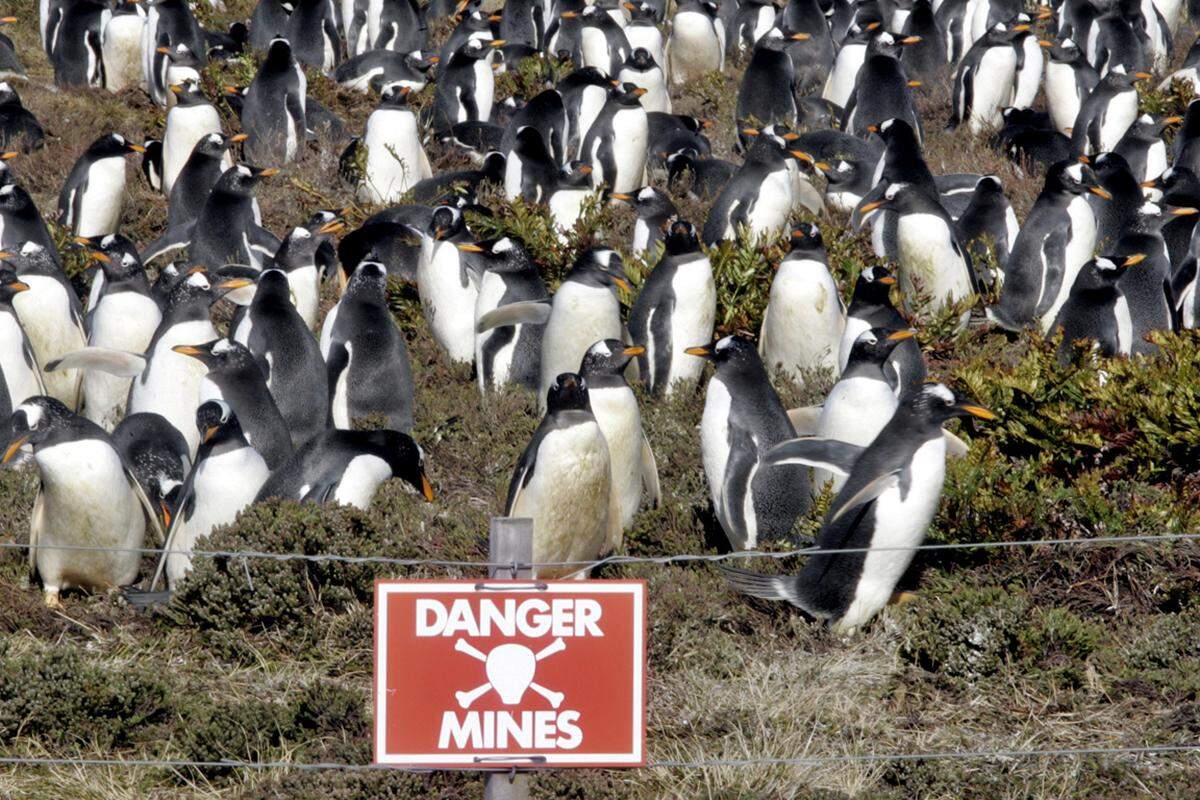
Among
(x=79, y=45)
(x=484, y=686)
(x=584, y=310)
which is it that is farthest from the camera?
(x=79, y=45)

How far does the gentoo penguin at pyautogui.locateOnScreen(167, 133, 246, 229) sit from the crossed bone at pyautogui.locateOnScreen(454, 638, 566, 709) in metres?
8.71

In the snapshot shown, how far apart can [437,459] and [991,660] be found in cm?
338

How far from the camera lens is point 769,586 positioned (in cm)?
573

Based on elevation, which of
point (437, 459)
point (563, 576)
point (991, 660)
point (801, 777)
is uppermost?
point (437, 459)

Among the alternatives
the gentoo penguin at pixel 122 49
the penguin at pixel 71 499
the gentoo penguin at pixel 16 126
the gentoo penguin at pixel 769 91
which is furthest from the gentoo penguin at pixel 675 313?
the gentoo penguin at pixel 122 49

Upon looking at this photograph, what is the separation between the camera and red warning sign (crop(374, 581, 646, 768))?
3.22 meters

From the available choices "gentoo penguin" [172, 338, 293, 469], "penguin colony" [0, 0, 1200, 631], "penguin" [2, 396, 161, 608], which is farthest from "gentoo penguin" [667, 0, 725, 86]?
"penguin" [2, 396, 161, 608]

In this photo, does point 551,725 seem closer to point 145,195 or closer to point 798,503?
point 798,503

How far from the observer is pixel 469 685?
10.6 feet

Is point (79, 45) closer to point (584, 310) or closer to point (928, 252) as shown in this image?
point (584, 310)

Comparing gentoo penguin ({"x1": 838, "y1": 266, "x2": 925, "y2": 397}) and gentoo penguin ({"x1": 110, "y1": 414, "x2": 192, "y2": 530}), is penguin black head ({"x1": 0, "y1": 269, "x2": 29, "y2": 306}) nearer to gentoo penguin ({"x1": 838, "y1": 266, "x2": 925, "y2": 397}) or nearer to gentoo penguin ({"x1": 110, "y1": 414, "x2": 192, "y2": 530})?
gentoo penguin ({"x1": 110, "y1": 414, "x2": 192, "y2": 530})

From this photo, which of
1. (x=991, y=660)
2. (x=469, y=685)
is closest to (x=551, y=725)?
(x=469, y=685)

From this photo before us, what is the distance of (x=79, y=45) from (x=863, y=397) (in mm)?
12082

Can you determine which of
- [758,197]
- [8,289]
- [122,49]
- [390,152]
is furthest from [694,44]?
[8,289]
